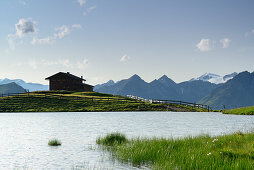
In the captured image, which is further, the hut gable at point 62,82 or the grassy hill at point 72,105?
the hut gable at point 62,82

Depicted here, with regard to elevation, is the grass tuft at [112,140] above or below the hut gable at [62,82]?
below

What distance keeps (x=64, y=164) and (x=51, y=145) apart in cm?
659

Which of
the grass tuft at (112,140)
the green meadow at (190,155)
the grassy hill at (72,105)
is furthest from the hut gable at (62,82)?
the green meadow at (190,155)

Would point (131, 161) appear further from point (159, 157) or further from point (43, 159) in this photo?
point (43, 159)

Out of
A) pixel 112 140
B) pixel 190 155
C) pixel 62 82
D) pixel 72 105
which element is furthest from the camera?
pixel 62 82

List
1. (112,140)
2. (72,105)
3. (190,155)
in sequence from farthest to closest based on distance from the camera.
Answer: (72,105) < (112,140) < (190,155)

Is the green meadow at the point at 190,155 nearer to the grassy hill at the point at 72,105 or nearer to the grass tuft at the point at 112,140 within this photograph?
the grass tuft at the point at 112,140

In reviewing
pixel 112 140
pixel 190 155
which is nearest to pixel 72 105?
pixel 112 140

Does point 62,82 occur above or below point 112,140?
above

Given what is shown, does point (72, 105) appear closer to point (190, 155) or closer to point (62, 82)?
point (62, 82)

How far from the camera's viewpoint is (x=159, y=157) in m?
13.8

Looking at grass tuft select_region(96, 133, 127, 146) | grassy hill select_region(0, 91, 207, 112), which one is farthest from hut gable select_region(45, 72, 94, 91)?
grass tuft select_region(96, 133, 127, 146)

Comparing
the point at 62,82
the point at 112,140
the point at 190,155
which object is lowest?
the point at 112,140

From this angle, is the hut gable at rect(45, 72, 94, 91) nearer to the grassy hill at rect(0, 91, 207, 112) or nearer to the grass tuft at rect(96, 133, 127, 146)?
the grassy hill at rect(0, 91, 207, 112)
